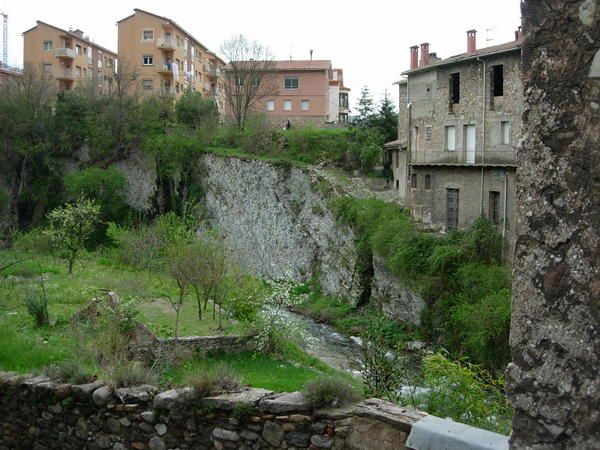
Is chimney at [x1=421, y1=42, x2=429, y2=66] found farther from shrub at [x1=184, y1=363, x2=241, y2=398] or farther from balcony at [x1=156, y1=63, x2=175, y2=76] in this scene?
shrub at [x1=184, y1=363, x2=241, y2=398]

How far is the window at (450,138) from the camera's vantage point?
28.4m

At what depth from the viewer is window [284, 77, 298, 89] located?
51.8m

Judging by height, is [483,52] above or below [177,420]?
above

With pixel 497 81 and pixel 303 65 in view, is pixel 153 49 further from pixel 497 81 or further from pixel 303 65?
pixel 497 81

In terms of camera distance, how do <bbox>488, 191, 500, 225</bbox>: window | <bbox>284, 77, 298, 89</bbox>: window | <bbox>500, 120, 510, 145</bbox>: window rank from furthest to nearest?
1. <bbox>284, 77, 298, 89</bbox>: window
2. <bbox>500, 120, 510, 145</bbox>: window
3. <bbox>488, 191, 500, 225</bbox>: window

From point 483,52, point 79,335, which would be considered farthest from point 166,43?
point 79,335

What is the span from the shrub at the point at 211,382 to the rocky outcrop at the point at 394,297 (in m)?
18.3

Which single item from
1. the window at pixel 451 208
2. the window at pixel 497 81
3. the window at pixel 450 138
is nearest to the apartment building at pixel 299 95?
the window at pixel 450 138

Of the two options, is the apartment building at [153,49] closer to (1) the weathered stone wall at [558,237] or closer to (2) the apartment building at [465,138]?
(2) the apartment building at [465,138]

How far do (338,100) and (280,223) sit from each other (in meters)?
32.6

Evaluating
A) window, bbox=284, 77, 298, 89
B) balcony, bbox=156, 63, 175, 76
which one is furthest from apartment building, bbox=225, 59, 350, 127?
balcony, bbox=156, 63, 175, 76

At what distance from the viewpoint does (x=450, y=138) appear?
94.2ft

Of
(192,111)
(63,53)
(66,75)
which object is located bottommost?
(192,111)

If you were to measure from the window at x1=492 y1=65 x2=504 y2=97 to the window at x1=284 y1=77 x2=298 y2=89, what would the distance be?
27594 millimetres
